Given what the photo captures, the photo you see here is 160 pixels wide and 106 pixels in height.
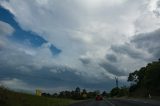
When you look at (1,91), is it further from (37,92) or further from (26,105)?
(37,92)

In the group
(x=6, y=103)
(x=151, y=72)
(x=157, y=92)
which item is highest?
(x=151, y=72)

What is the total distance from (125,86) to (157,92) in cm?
7789

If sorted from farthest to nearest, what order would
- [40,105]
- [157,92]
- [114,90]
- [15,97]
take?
[114,90], [157,92], [40,105], [15,97]

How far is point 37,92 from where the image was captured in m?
41.4

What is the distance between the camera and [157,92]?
296 feet

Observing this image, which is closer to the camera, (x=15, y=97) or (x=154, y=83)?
(x=15, y=97)

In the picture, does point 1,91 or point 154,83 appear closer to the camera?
point 1,91

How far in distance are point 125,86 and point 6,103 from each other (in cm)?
14627

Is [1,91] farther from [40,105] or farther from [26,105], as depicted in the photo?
[40,105]

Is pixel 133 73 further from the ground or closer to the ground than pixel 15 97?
further from the ground

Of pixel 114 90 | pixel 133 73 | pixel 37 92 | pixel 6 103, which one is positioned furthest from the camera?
pixel 114 90

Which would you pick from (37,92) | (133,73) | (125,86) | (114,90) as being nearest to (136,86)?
(133,73)

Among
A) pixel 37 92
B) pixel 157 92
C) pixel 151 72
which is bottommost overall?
pixel 37 92

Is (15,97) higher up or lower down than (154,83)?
lower down
